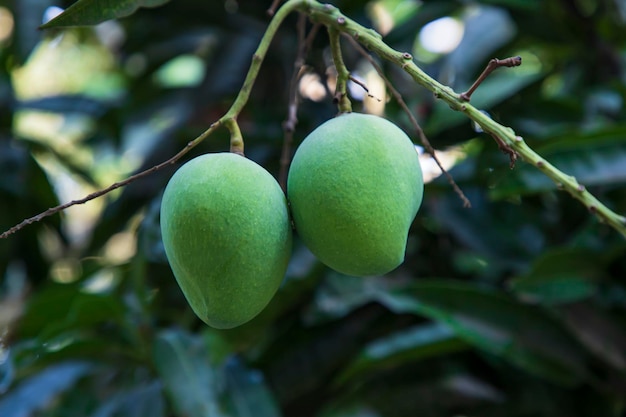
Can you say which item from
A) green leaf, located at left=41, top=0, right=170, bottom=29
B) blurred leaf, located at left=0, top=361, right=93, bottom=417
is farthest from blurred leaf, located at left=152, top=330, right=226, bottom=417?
green leaf, located at left=41, top=0, right=170, bottom=29

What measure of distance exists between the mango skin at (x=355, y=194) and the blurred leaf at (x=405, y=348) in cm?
50

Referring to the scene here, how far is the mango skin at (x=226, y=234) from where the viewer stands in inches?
22.5

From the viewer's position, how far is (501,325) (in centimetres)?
115

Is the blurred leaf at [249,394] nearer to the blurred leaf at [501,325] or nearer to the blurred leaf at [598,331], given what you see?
the blurred leaf at [501,325]

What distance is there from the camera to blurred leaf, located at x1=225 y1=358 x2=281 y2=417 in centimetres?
109

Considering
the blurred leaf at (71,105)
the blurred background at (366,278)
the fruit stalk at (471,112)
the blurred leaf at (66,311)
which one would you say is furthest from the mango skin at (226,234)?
the blurred leaf at (71,105)

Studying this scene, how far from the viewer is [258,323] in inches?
47.7

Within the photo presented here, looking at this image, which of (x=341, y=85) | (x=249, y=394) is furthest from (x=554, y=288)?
(x=341, y=85)

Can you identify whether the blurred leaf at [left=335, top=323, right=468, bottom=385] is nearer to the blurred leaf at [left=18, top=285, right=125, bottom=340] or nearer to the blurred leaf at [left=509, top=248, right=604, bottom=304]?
the blurred leaf at [left=509, top=248, right=604, bottom=304]

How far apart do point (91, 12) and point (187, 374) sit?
0.56 m

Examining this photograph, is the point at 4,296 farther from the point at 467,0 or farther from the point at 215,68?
the point at 467,0

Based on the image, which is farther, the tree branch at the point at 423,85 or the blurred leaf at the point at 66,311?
the blurred leaf at the point at 66,311

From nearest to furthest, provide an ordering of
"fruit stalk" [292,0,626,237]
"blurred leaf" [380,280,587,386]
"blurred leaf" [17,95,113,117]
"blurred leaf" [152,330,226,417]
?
"fruit stalk" [292,0,626,237], "blurred leaf" [152,330,226,417], "blurred leaf" [380,280,587,386], "blurred leaf" [17,95,113,117]

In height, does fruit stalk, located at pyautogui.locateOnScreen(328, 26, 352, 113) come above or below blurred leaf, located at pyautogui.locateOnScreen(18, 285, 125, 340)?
above
